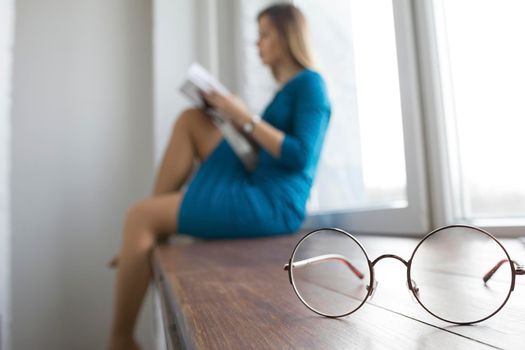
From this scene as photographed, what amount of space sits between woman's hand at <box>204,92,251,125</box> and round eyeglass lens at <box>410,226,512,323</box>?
0.79 m

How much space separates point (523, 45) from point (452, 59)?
209mm

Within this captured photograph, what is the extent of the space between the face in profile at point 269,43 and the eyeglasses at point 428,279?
97 centimetres

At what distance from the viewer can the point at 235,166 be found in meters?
1.20

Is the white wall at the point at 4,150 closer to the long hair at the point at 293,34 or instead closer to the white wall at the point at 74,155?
the white wall at the point at 74,155

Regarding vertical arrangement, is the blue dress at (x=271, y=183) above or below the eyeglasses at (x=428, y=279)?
above

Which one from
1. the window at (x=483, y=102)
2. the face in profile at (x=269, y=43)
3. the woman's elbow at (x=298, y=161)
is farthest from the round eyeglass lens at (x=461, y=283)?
the face in profile at (x=269, y=43)

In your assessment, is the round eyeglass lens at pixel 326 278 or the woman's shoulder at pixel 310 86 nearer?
the round eyeglass lens at pixel 326 278

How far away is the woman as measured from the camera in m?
1.06

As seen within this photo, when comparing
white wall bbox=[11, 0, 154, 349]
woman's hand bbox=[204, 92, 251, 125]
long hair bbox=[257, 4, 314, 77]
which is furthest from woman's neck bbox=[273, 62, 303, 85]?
white wall bbox=[11, 0, 154, 349]

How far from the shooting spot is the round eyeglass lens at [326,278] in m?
0.30

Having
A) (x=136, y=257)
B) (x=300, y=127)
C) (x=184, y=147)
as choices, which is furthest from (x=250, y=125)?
(x=136, y=257)

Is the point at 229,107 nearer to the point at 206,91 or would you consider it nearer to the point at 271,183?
the point at 206,91

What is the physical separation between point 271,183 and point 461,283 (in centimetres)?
76

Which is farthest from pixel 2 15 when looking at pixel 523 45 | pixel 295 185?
pixel 523 45
